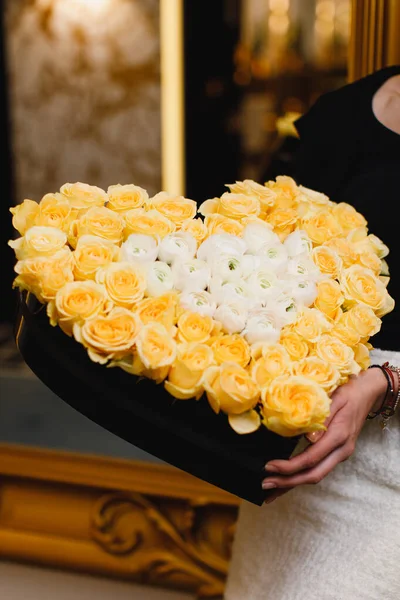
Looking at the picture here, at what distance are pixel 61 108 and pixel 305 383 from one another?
14.0ft

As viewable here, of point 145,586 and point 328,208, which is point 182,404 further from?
point 145,586

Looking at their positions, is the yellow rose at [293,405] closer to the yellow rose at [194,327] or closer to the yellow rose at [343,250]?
the yellow rose at [194,327]

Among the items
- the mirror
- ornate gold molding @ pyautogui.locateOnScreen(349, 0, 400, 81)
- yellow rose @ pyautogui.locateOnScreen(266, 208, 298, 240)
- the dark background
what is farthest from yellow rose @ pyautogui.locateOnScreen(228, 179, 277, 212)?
the dark background

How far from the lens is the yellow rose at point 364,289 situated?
0.93 m

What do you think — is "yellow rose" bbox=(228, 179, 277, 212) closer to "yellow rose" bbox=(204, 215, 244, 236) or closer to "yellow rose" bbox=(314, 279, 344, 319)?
"yellow rose" bbox=(204, 215, 244, 236)

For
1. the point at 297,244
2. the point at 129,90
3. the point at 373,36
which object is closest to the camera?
the point at 297,244

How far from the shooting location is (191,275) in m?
0.86

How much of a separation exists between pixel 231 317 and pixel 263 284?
0.29 ft

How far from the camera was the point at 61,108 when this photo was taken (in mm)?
4625

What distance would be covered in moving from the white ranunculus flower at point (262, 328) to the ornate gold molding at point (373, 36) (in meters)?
1.34

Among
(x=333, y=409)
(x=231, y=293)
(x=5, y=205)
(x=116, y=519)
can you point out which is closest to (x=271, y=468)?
(x=333, y=409)

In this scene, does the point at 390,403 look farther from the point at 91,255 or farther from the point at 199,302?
the point at 91,255

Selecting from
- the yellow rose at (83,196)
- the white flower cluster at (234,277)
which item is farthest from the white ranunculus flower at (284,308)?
the yellow rose at (83,196)

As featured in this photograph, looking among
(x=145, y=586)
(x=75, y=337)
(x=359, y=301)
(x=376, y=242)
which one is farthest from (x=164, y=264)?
(x=145, y=586)
